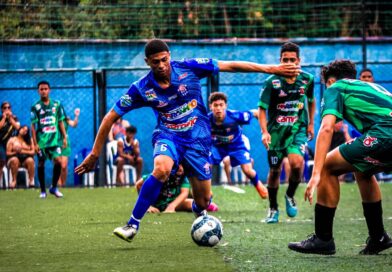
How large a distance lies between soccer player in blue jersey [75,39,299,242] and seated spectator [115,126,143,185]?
1060 cm

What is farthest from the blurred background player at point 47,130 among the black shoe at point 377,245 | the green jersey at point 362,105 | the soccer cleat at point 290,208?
the green jersey at point 362,105

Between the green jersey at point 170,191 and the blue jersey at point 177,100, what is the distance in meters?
3.35

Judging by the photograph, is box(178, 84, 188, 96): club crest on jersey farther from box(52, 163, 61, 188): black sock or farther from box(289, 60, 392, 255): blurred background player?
box(52, 163, 61, 188): black sock

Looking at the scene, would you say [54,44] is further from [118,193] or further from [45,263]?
[45,263]

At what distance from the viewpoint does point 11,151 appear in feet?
64.5

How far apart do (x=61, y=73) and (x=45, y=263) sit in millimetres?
13415

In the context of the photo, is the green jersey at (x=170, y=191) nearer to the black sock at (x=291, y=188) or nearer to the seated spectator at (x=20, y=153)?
the black sock at (x=291, y=188)

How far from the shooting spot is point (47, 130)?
16844mm

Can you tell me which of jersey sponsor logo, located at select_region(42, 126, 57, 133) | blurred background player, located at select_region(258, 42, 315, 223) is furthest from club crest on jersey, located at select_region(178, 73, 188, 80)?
jersey sponsor logo, located at select_region(42, 126, 57, 133)

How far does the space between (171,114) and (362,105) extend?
2229mm

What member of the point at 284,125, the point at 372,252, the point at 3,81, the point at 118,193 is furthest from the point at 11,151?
the point at 372,252

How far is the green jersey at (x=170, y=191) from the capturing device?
41.1 ft

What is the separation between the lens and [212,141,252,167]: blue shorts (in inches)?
547

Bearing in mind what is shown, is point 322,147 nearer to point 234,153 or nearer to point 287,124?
point 287,124
